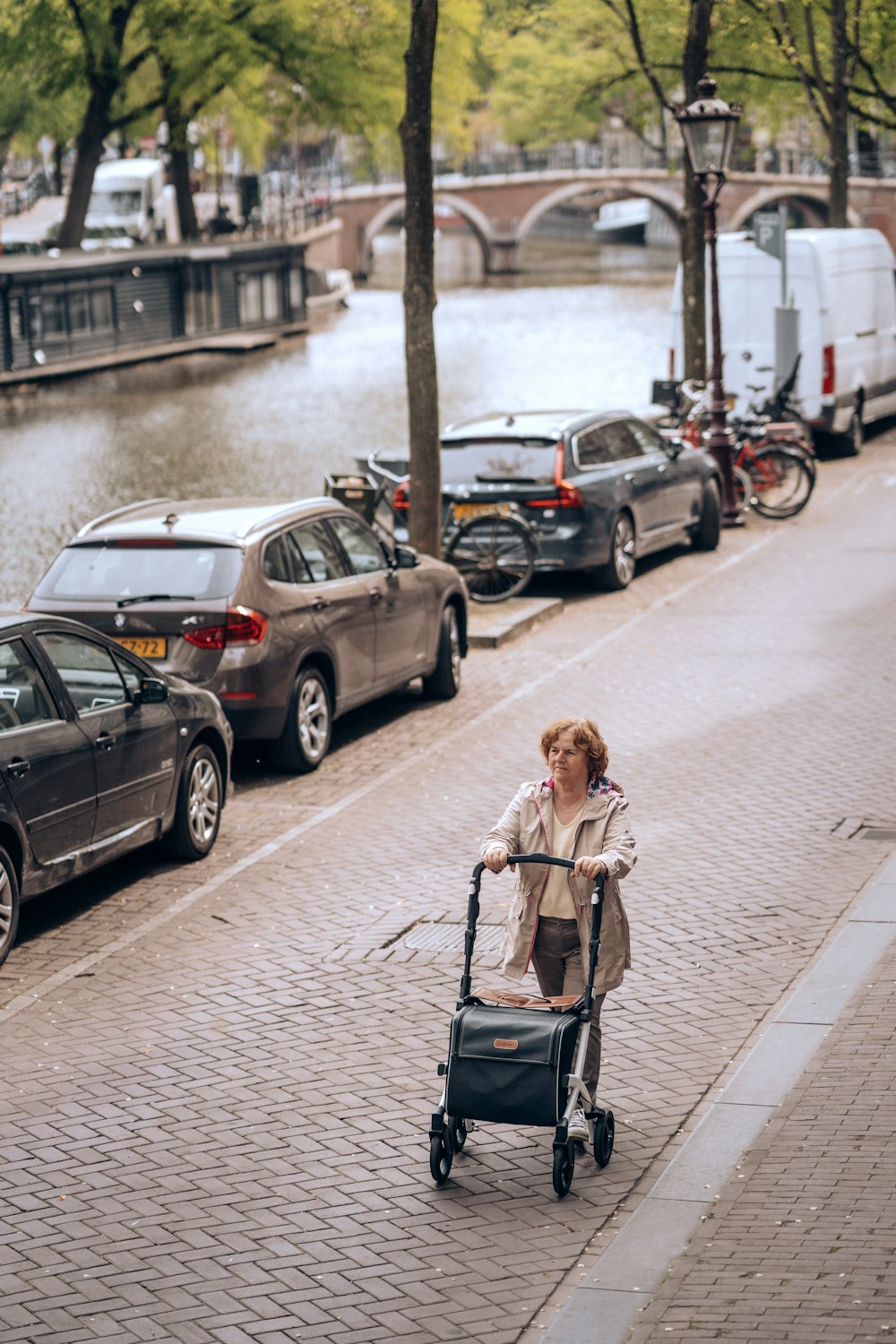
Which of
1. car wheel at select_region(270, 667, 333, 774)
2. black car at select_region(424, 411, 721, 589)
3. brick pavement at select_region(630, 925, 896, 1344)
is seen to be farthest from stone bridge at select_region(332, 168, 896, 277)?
brick pavement at select_region(630, 925, 896, 1344)

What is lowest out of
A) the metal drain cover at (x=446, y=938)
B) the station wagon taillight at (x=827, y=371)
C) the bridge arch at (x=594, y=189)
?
the metal drain cover at (x=446, y=938)

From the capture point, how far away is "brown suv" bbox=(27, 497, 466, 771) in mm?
11391

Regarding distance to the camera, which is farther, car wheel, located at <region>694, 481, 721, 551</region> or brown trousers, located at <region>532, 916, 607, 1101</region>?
car wheel, located at <region>694, 481, 721, 551</region>

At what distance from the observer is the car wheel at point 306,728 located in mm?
11812

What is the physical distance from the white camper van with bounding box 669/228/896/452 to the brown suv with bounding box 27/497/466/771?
44.2ft

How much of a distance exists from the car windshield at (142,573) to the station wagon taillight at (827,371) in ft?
51.0

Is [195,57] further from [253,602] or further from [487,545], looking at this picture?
[253,602]

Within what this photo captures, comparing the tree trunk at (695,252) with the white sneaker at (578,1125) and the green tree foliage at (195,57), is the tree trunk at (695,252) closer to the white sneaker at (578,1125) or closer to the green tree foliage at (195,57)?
the white sneaker at (578,1125)

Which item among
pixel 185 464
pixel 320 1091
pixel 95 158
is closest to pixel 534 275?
pixel 95 158

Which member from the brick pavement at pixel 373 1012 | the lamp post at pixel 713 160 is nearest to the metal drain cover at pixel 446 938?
the brick pavement at pixel 373 1012

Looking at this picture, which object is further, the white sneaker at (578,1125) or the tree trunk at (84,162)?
the tree trunk at (84,162)

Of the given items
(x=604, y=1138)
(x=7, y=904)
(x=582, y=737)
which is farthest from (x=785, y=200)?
(x=604, y=1138)

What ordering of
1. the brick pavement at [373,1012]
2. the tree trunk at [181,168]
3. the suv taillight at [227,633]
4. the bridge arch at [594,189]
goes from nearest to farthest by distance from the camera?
the brick pavement at [373,1012], the suv taillight at [227,633], the tree trunk at [181,168], the bridge arch at [594,189]

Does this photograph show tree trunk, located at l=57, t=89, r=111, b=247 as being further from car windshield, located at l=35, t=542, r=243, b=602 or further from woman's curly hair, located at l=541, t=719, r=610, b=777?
woman's curly hair, located at l=541, t=719, r=610, b=777
